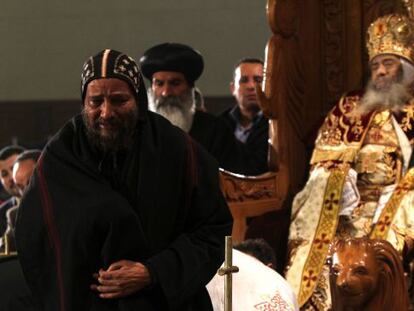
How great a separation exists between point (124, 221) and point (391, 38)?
4.29 m

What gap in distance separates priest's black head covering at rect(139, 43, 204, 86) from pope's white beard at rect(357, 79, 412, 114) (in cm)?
99

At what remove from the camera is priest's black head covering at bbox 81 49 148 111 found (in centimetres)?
422

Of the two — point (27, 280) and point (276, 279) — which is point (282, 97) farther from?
point (27, 280)

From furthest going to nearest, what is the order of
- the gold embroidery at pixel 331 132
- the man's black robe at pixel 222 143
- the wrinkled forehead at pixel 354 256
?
the gold embroidery at pixel 331 132, the man's black robe at pixel 222 143, the wrinkled forehead at pixel 354 256

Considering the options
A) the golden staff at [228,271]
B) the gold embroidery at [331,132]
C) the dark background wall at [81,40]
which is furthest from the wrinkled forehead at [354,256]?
the dark background wall at [81,40]

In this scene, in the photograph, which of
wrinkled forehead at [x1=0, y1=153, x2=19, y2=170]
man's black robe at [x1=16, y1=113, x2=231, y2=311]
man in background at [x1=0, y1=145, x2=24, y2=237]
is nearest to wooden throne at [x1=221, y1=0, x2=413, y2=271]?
man in background at [x1=0, y1=145, x2=24, y2=237]

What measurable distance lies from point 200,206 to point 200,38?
341 inches

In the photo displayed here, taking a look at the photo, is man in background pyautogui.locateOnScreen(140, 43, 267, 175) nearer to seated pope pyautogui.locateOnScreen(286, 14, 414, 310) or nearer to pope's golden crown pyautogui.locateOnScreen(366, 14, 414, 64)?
seated pope pyautogui.locateOnScreen(286, 14, 414, 310)

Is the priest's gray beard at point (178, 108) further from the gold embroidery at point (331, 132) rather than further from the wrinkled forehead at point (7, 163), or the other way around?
the wrinkled forehead at point (7, 163)

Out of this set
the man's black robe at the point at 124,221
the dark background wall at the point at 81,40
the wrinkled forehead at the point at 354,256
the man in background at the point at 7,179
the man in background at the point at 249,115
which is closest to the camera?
the man's black robe at the point at 124,221

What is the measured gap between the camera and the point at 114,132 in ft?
13.7

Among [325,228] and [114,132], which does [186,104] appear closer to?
[325,228]

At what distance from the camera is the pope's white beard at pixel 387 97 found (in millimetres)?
8141

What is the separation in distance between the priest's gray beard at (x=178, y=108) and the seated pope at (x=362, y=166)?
2.41ft
